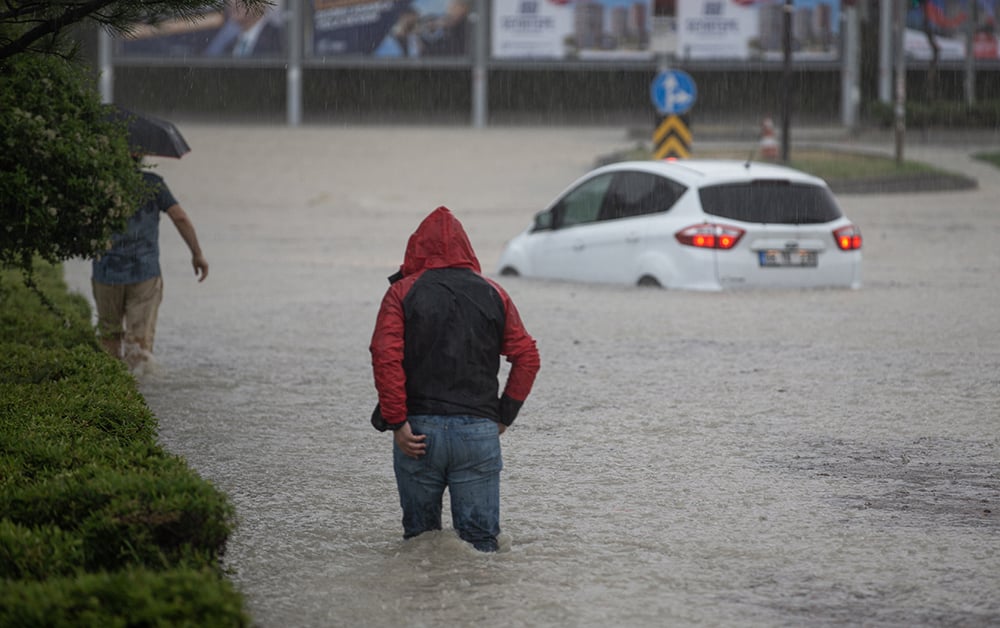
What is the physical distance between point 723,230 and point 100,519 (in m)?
10.6

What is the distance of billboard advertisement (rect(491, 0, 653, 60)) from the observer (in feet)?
174

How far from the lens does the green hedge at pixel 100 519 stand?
156 inches

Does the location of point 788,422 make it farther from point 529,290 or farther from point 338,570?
point 529,290

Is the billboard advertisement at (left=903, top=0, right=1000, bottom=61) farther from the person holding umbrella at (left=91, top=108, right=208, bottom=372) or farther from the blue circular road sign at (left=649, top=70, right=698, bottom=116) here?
the person holding umbrella at (left=91, top=108, right=208, bottom=372)

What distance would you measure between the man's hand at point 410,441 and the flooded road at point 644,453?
0.46 meters

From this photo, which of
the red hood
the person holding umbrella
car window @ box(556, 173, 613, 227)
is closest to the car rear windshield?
car window @ box(556, 173, 613, 227)

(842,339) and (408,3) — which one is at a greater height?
(408,3)

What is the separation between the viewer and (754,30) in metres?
52.8

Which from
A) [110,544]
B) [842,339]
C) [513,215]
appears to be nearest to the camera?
[110,544]

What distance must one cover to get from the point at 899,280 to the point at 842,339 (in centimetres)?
466

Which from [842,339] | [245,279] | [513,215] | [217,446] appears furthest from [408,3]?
[217,446]

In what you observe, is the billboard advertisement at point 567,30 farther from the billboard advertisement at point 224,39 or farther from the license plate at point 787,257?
the license plate at point 787,257

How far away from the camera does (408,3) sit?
176 ft

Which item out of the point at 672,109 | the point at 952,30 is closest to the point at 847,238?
the point at 672,109
